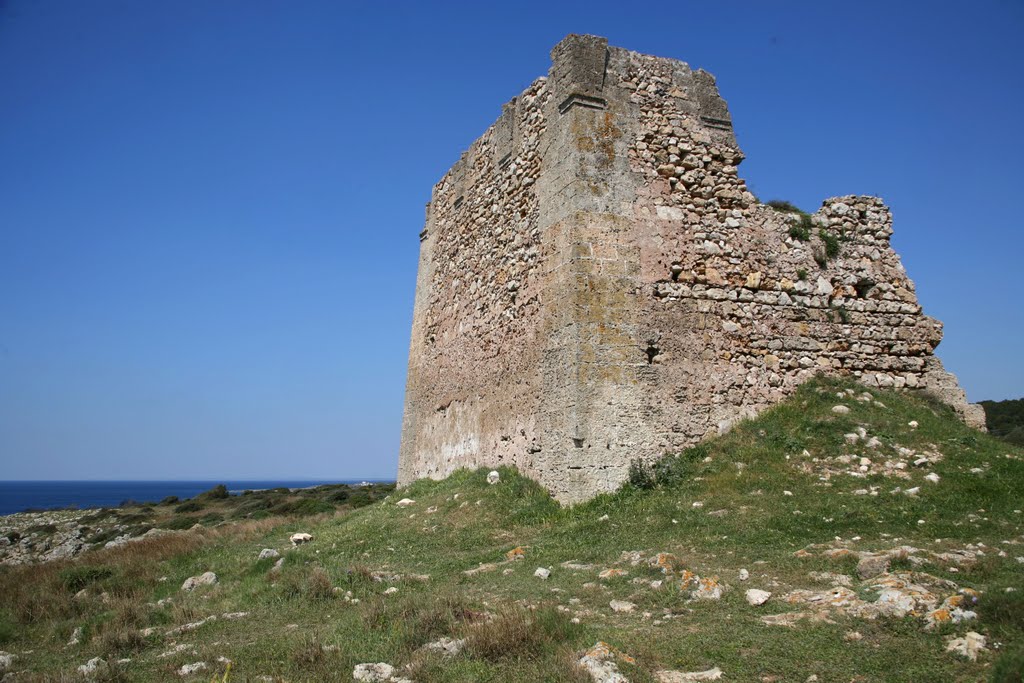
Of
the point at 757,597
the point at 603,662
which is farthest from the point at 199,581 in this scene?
the point at 757,597

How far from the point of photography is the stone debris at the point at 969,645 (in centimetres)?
402

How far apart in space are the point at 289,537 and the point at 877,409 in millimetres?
8539

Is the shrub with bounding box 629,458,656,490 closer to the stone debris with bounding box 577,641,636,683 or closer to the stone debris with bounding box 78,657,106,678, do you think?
the stone debris with bounding box 577,641,636,683

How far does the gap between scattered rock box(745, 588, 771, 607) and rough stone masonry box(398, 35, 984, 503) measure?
152 inches

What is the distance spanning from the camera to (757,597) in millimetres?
5117

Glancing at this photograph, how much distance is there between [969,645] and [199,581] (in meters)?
7.63

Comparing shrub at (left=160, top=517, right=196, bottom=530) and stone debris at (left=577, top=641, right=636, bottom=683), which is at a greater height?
stone debris at (left=577, top=641, right=636, bottom=683)

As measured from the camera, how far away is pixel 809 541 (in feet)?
21.3

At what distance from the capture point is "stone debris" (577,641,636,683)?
403 cm

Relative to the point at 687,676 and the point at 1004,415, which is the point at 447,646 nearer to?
the point at 687,676

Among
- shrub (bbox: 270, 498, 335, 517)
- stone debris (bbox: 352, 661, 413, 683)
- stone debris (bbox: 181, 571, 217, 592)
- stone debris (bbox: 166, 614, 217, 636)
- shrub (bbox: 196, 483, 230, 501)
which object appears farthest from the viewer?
shrub (bbox: 196, 483, 230, 501)

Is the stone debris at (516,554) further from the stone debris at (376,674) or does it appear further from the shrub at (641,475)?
the stone debris at (376,674)

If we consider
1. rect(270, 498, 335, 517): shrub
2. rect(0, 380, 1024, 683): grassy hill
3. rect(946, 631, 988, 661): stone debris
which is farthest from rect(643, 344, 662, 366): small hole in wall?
rect(270, 498, 335, 517): shrub

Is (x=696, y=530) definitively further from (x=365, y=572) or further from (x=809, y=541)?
(x=365, y=572)
